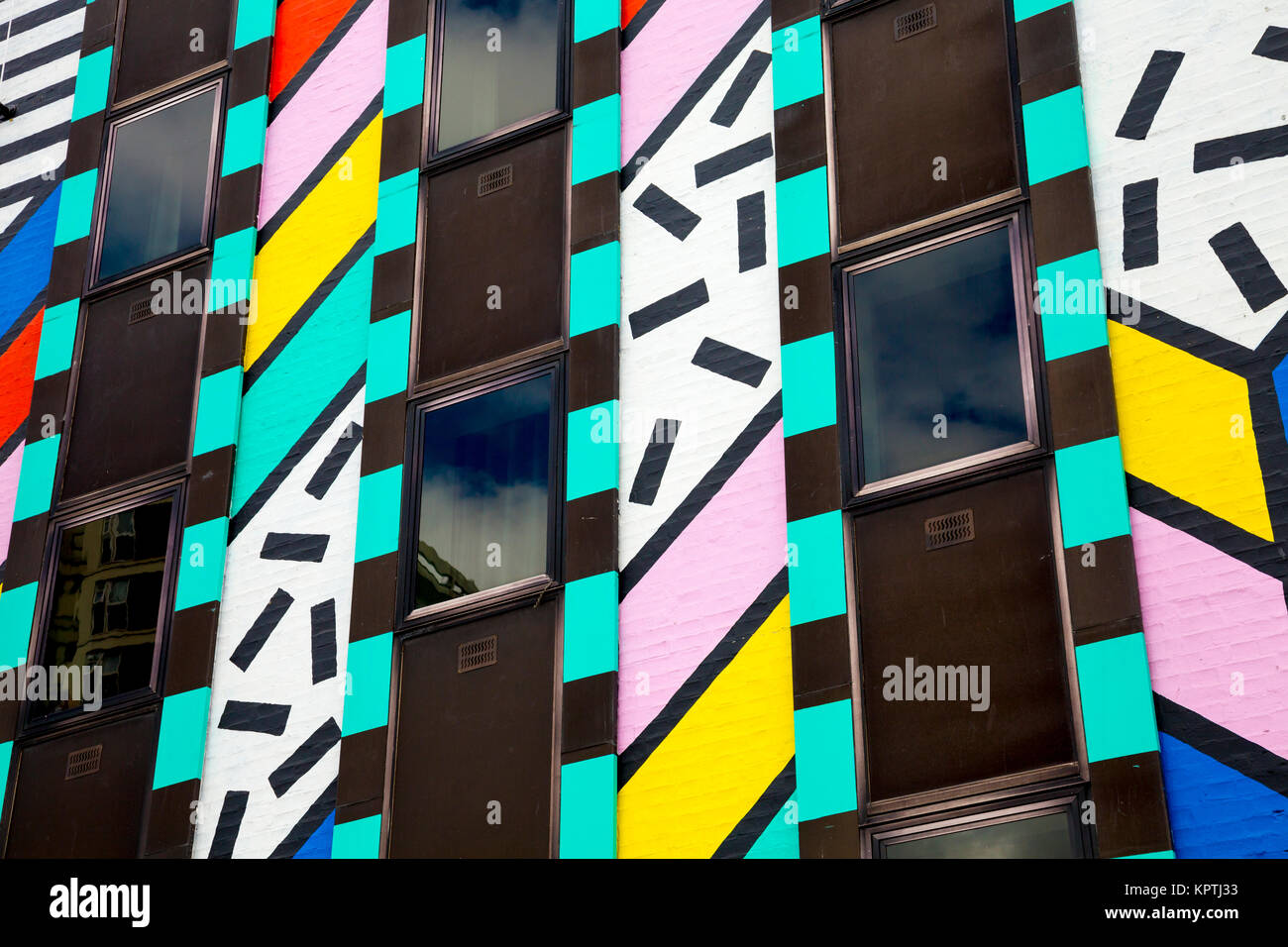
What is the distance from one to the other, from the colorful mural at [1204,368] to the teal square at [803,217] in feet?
7.53

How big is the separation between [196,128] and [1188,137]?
10.6 meters

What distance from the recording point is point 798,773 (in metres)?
13.8

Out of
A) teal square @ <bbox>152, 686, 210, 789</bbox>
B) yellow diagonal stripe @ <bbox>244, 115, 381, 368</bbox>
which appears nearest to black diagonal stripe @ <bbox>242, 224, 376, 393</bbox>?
yellow diagonal stripe @ <bbox>244, 115, 381, 368</bbox>

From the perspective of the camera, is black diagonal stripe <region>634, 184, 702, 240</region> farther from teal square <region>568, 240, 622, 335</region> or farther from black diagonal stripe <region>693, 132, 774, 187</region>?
teal square <region>568, 240, 622, 335</region>

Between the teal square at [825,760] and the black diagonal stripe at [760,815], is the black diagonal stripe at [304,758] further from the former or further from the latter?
the teal square at [825,760]

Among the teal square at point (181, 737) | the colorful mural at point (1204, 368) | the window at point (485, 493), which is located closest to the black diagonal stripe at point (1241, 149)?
the colorful mural at point (1204, 368)

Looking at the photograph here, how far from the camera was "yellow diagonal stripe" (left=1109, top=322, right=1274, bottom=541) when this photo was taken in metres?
13.1

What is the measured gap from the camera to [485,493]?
53.7ft

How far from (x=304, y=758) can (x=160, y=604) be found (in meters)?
2.36

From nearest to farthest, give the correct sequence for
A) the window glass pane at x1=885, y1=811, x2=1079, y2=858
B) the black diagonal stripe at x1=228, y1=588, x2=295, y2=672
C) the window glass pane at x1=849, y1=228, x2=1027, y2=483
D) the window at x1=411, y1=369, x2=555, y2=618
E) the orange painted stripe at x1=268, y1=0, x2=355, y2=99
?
the window glass pane at x1=885, y1=811, x2=1079, y2=858 → the window glass pane at x1=849, y1=228, x2=1027, y2=483 → the window at x1=411, y1=369, x2=555, y2=618 → the black diagonal stripe at x1=228, y1=588, x2=295, y2=672 → the orange painted stripe at x1=268, y1=0, x2=355, y2=99

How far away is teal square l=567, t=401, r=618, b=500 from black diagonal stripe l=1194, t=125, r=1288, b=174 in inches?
201

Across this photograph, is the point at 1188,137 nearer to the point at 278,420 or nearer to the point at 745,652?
the point at 745,652

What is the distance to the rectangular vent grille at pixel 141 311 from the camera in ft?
62.6
